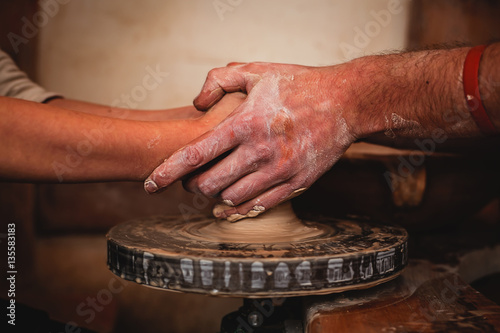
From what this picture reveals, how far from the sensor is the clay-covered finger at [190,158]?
3.30 feet

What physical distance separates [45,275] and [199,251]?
1460 mm

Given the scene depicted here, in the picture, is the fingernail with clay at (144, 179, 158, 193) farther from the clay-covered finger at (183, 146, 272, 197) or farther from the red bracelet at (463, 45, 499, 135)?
the red bracelet at (463, 45, 499, 135)

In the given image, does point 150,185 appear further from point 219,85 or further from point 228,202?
point 219,85

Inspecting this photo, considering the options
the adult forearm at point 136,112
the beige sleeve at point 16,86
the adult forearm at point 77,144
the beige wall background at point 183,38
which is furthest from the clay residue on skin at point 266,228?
the beige wall background at point 183,38

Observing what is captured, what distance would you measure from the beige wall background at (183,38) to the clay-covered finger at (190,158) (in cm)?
116

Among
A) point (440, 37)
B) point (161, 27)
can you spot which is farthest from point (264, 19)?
point (440, 37)

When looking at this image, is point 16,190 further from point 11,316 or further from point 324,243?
point 324,243

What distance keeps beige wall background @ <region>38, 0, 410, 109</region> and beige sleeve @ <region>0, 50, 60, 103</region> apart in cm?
33

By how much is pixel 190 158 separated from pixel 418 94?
530mm

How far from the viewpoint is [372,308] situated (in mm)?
935

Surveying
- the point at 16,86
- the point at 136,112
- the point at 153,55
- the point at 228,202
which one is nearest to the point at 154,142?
the point at 228,202

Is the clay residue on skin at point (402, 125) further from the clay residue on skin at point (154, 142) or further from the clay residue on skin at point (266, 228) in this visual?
the clay residue on skin at point (154, 142)

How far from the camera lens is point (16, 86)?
5.52 feet

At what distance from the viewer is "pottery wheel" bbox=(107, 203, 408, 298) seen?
0.83m
